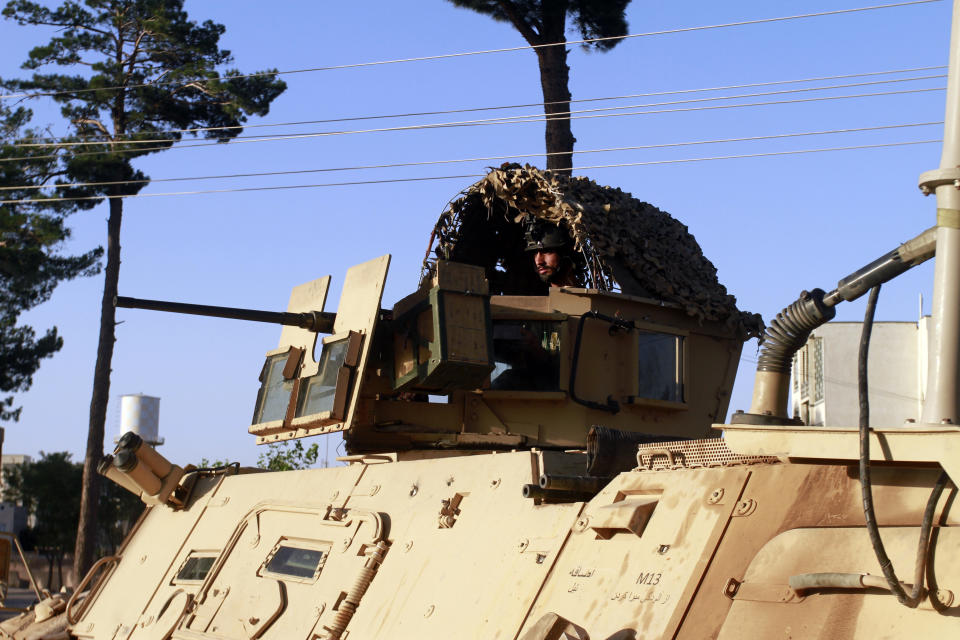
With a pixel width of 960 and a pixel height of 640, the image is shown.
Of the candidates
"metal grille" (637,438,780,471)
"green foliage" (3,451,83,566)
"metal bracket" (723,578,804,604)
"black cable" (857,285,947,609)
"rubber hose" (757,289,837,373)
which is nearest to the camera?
"black cable" (857,285,947,609)

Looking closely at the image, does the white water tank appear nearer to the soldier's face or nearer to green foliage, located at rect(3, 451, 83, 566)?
green foliage, located at rect(3, 451, 83, 566)

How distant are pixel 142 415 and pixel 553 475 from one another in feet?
104

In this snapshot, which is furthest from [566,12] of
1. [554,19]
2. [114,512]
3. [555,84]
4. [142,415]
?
[114,512]

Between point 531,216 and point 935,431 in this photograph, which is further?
point 531,216

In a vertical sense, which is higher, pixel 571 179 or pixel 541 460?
pixel 571 179

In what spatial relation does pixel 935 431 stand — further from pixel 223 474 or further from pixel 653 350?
pixel 223 474

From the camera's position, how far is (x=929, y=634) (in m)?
3.76

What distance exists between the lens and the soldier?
379 inches

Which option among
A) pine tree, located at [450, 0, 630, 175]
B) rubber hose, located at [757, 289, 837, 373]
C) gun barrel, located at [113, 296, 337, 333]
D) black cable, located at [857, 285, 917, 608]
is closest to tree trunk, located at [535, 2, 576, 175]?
pine tree, located at [450, 0, 630, 175]

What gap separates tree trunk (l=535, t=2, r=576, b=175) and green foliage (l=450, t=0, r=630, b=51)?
0.04m

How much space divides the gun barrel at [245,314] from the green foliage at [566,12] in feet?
37.1

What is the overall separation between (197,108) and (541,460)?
1774cm

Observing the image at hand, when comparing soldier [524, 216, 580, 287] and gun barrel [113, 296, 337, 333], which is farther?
soldier [524, 216, 580, 287]

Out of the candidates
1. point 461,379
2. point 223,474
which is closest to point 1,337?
point 223,474
